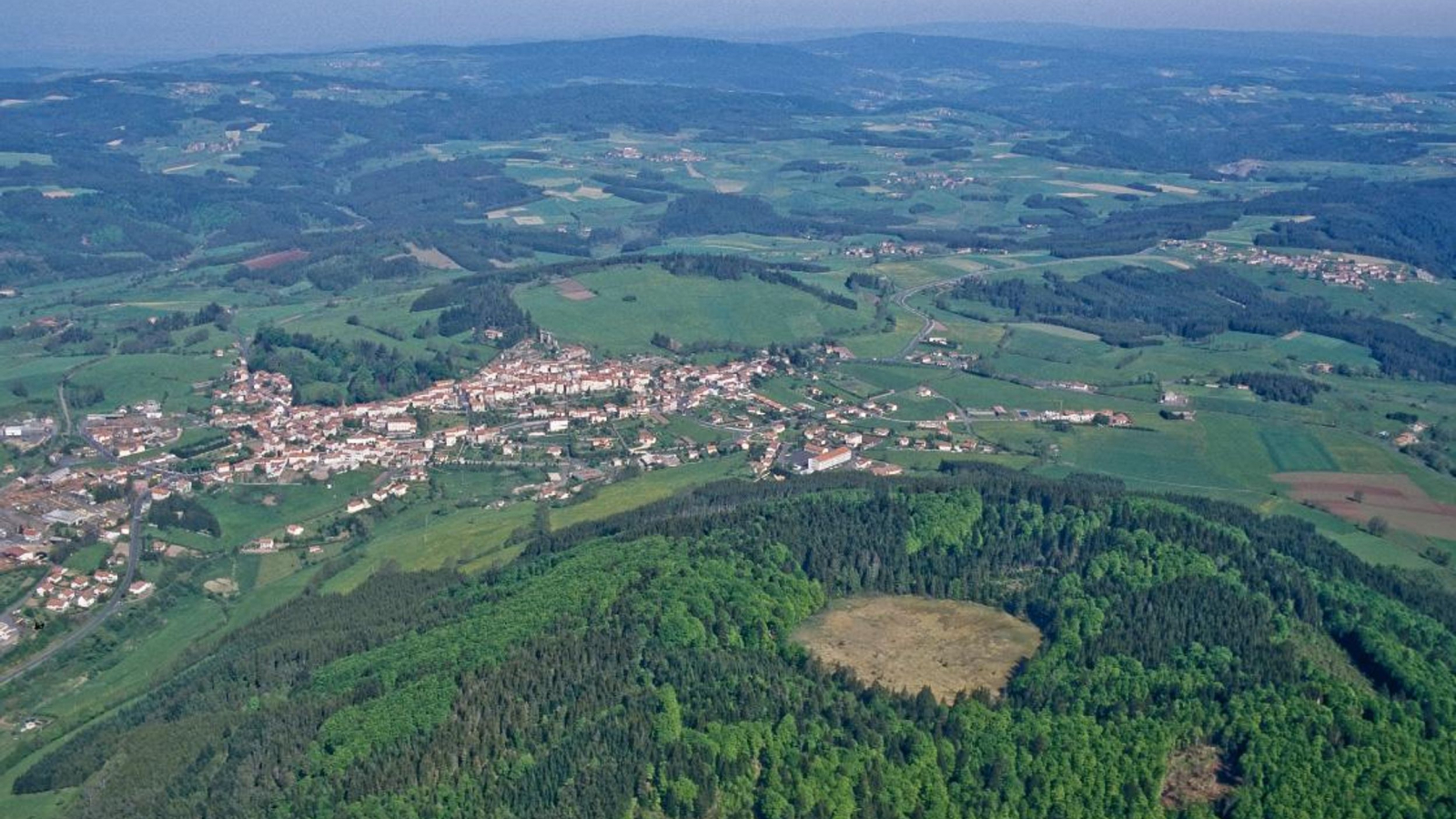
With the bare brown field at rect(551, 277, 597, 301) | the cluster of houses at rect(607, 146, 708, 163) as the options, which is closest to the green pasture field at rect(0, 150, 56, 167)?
the cluster of houses at rect(607, 146, 708, 163)

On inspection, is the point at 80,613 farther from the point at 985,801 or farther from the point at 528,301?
the point at 528,301

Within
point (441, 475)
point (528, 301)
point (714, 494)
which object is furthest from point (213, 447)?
point (528, 301)

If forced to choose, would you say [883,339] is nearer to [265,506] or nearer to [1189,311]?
[1189,311]

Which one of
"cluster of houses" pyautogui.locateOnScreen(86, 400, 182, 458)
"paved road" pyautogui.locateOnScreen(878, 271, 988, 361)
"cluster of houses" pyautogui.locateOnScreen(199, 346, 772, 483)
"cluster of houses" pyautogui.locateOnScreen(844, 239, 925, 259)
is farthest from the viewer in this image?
"cluster of houses" pyautogui.locateOnScreen(844, 239, 925, 259)

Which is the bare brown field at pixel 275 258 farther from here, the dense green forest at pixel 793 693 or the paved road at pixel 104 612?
the dense green forest at pixel 793 693

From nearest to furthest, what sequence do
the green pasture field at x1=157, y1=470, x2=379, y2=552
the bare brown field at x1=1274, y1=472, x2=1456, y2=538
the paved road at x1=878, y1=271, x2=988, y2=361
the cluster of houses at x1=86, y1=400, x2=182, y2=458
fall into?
1. the green pasture field at x1=157, y1=470, x2=379, y2=552
2. the bare brown field at x1=1274, y1=472, x2=1456, y2=538
3. the cluster of houses at x1=86, y1=400, x2=182, y2=458
4. the paved road at x1=878, y1=271, x2=988, y2=361

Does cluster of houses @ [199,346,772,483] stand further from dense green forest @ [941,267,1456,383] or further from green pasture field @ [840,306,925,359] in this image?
dense green forest @ [941,267,1456,383]
